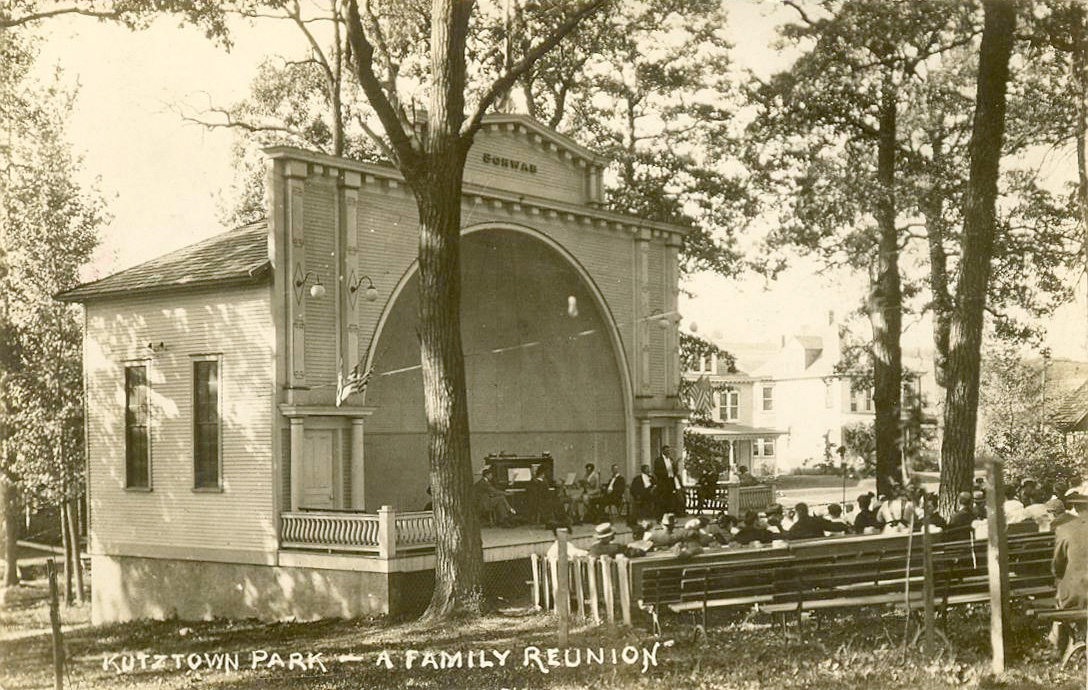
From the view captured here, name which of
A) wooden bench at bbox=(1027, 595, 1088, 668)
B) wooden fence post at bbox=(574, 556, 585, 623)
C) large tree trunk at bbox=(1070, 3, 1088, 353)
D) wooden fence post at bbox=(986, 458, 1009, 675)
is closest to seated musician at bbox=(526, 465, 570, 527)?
wooden fence post at bbox=(574, 556, 585, 623)

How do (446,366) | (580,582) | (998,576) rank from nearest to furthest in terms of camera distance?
(998,576) → (580,582) → (446,366)

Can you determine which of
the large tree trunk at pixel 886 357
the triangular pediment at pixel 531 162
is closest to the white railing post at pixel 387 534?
the triangular pediment at pixel 531 162

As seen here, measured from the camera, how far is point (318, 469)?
740 inches

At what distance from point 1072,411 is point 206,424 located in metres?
13.5

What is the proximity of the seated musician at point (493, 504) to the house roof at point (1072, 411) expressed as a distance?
35.2 ft

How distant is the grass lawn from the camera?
411 inches

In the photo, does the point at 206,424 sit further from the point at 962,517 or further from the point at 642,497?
the point at 962,517

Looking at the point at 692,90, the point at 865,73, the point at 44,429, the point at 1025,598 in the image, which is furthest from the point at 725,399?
the point at 1025,598

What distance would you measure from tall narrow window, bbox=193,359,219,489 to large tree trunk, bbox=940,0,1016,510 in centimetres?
1165

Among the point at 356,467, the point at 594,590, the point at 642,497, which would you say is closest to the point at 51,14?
the point at 356,467

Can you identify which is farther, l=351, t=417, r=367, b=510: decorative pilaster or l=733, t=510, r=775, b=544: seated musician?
l=351, t=417, r=367, b=510: decorative pilaster

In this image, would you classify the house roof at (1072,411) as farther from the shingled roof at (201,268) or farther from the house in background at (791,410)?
the house in background at (791,410)

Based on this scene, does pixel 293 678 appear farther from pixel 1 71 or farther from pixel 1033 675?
pixel 1 71

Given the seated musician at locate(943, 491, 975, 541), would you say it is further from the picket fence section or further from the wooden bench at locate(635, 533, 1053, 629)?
the picket fence section
